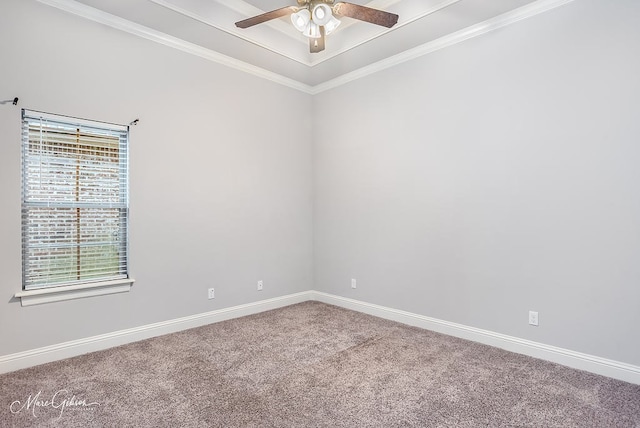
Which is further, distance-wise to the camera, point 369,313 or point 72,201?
point 369,313

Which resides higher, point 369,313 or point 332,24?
point 332,24

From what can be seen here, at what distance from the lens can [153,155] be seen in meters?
3.31

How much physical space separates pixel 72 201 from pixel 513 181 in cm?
380

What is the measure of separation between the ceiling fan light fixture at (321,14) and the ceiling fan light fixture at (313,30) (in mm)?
78

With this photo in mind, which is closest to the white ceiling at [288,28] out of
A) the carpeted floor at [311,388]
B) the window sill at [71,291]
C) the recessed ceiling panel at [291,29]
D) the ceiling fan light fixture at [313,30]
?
the recessed ceiling panel at [291,29]

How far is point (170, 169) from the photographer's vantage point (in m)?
3.43

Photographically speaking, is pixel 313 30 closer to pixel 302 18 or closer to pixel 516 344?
pixel 302 18

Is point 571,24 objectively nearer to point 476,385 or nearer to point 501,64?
point 501,64

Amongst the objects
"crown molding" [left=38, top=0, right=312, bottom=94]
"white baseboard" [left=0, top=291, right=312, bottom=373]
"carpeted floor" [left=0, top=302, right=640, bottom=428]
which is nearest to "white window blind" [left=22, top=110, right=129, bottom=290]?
"white baseboard" [left=0, top=291, right=312, bottom=373]

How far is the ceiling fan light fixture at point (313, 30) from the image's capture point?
8.30ft

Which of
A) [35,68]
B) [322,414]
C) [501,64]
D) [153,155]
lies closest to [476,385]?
[322,414]

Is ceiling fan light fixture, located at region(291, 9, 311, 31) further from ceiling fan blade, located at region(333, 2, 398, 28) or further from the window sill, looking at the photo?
the window sill

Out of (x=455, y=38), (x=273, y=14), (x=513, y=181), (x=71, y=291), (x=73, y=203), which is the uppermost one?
(x=455, y=38)

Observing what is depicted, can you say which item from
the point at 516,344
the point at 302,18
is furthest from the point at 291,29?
the point at 516,344
